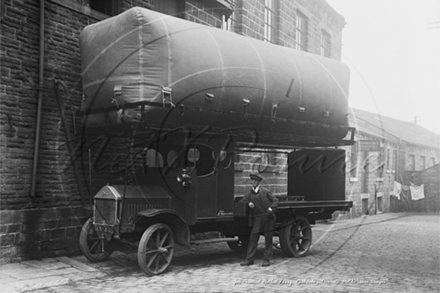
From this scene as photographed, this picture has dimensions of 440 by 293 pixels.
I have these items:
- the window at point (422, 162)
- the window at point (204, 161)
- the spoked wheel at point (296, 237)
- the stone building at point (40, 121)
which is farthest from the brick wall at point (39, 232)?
the window at point (422, 162)

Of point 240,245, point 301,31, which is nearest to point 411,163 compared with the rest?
point 301,31

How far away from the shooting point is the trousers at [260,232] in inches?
373

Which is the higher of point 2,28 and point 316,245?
point 2,28

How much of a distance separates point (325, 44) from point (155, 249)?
1699 centimetres

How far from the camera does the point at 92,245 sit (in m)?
9.06

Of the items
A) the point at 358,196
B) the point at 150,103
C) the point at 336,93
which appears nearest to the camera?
the point at 150,103

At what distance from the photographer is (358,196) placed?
2492cm

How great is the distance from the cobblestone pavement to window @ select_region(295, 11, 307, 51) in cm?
995

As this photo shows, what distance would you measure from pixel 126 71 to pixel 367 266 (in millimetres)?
5267

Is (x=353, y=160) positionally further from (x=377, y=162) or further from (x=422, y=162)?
(x=422, y=162)

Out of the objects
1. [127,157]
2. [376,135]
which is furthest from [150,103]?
[376,135]

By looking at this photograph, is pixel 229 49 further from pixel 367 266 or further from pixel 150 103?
pixel 367 266

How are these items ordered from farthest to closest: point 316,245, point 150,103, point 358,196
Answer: point 358,196, point 316,245, point 150,103

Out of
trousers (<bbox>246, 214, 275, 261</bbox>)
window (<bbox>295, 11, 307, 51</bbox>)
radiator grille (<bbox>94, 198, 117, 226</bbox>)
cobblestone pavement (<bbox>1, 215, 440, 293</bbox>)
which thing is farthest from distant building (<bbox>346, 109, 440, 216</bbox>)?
radiator grille (<bbox>94, 198, 117, 226</bbox>)
